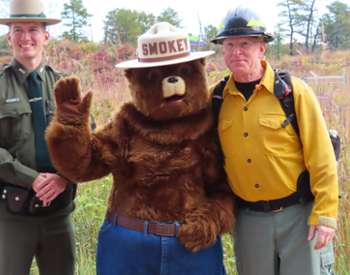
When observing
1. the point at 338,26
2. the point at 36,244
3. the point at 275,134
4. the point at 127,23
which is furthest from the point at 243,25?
the point at 127,23

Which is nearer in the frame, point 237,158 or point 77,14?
point 237,158

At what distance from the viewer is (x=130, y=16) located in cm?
1036

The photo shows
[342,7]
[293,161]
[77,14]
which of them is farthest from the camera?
[77,14]

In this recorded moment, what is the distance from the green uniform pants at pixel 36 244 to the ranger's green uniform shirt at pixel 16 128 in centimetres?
26

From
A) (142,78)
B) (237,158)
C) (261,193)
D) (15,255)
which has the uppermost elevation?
(142,78)

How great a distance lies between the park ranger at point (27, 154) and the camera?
2.95 m

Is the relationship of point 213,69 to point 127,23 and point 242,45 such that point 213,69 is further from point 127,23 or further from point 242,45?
point 127,23

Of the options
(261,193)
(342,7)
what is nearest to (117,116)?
(261,193)

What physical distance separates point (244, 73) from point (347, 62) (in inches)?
166

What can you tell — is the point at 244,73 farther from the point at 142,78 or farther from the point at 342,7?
the point at 342,7

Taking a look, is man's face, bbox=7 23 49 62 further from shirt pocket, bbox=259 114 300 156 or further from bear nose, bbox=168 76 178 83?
shirt pocket, bbox=259 114 300 156

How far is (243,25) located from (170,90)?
48cm

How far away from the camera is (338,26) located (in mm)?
8414

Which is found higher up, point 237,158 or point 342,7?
point 342,7
